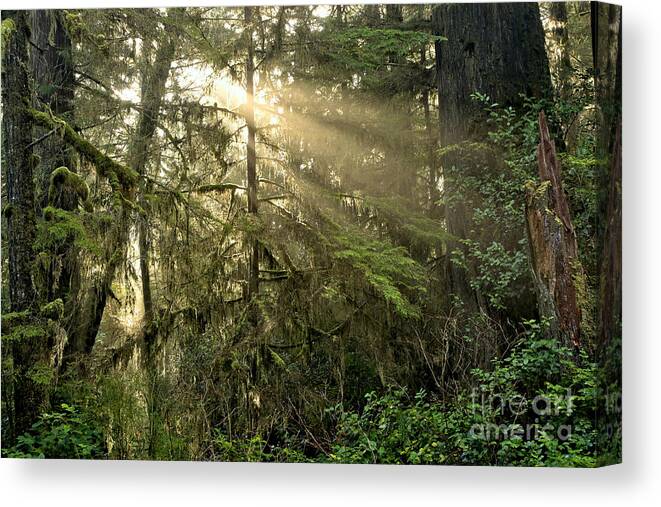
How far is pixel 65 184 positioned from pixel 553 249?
14.1ft

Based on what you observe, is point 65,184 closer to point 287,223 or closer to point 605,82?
point 287,223

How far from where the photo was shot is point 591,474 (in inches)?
247

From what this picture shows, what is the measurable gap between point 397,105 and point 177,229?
2.32m

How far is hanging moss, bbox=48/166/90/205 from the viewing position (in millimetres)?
7379

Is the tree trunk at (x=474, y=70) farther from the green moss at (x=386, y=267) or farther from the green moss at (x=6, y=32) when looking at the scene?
the green moss at (x=6, y=32)

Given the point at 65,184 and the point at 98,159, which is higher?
the point at 98,159

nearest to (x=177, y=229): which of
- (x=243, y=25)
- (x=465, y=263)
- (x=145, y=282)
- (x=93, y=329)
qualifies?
(x=145, y=282)

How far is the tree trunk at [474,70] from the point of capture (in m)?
7.05

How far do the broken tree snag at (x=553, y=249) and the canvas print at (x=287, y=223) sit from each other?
2 cm

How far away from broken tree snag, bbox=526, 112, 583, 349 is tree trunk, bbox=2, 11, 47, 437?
429cm

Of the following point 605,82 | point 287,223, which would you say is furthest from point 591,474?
point 287,223

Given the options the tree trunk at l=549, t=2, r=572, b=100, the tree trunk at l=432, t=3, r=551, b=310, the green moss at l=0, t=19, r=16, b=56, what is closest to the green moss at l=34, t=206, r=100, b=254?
the green moss at l=0, t=19, r=16, b=56


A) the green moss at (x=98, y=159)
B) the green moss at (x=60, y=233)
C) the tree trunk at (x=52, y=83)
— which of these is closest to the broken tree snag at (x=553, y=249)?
the green moss at (x=98, y=159)

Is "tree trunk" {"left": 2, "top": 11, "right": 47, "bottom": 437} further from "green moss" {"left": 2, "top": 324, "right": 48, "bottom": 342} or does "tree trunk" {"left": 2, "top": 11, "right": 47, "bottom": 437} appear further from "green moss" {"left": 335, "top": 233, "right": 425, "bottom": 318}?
"green moss" {"left": 335, "top": 233, "right": 425, "bottom": 318}
